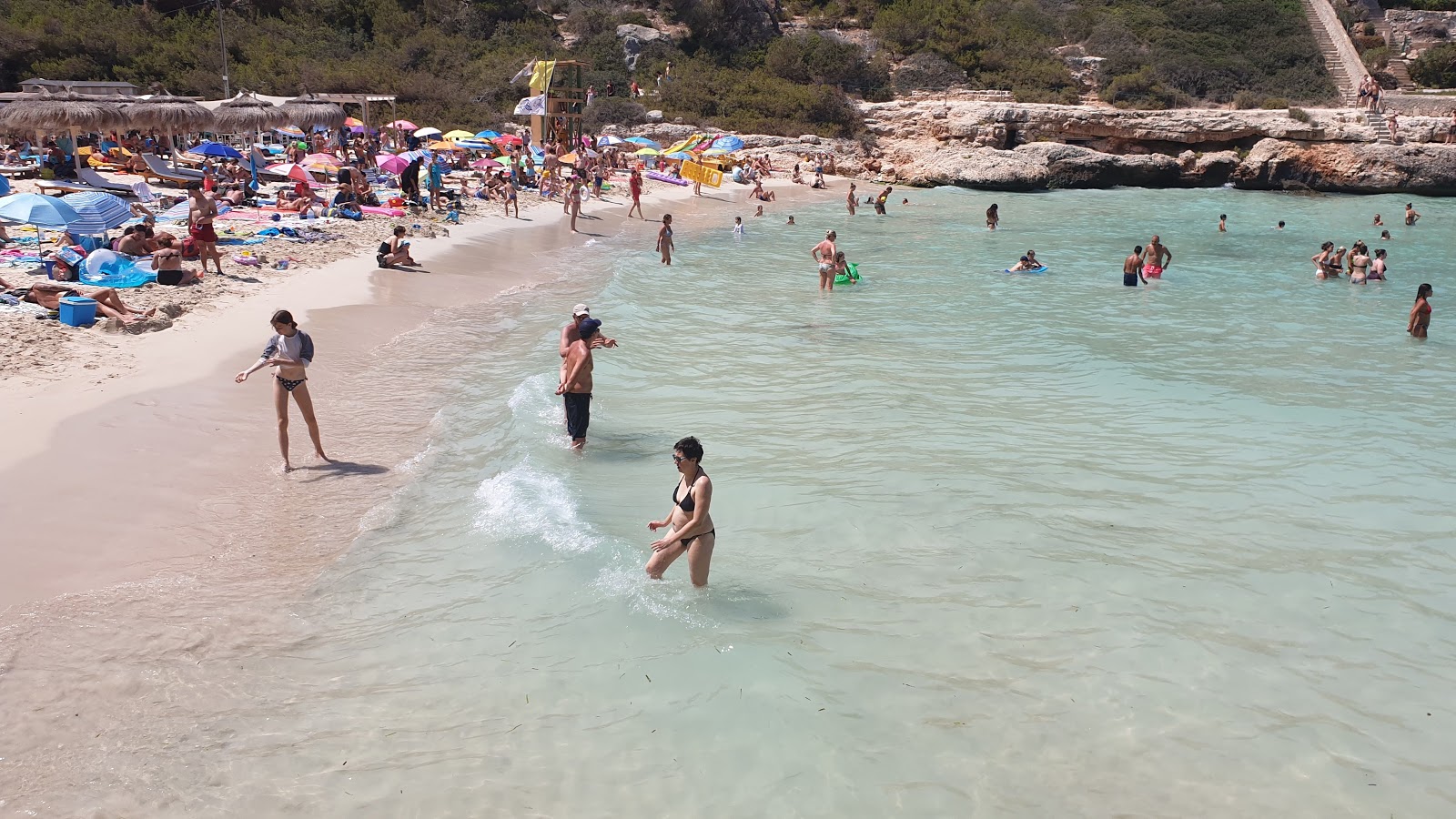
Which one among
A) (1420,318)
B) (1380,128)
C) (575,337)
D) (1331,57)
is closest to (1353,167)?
(1380,128)

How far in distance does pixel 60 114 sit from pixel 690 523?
727 inches

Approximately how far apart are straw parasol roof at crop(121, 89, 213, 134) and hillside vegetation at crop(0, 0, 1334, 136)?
17.2 metres

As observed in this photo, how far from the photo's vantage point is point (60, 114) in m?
18.2

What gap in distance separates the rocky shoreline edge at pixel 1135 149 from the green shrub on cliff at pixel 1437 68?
272 inches

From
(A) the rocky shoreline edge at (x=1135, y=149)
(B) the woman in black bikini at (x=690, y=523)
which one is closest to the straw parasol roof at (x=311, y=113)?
(A) the rocky shoreline edge at (x=1135, y=149)

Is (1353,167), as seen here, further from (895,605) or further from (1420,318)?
(895,605)

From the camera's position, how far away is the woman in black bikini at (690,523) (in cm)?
550

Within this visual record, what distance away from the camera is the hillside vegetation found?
37906mm

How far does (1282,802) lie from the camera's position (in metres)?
4.61

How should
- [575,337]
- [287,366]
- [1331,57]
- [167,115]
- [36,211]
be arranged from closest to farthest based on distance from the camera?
[287,366]
[575,337]
[36,211]
[167,115]
[1331,57]

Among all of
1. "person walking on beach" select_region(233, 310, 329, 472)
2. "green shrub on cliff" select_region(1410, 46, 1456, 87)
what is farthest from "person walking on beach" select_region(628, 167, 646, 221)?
"green shrub on cliff" select_region(1410, 46, 1456, 87)

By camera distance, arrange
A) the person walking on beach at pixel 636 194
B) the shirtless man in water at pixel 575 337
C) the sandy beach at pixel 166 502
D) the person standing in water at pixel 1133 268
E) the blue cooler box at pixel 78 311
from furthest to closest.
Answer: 1. the person walking on beach at pixel 636 194
2. the person standing in water at pixel 1133 268
3. the blue cooler box at pixel 78 311
4. the shirtless man in water at pixel 575 337
5. the sandy beach at pixel 166 502

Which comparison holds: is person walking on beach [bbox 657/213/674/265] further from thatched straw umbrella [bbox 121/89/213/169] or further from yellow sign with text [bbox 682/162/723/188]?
yellow sign with text [bbox 682/162/723/188]

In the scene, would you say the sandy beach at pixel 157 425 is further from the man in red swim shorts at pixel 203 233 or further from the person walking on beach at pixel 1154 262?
the person walking on beach at pixel 1154 262
